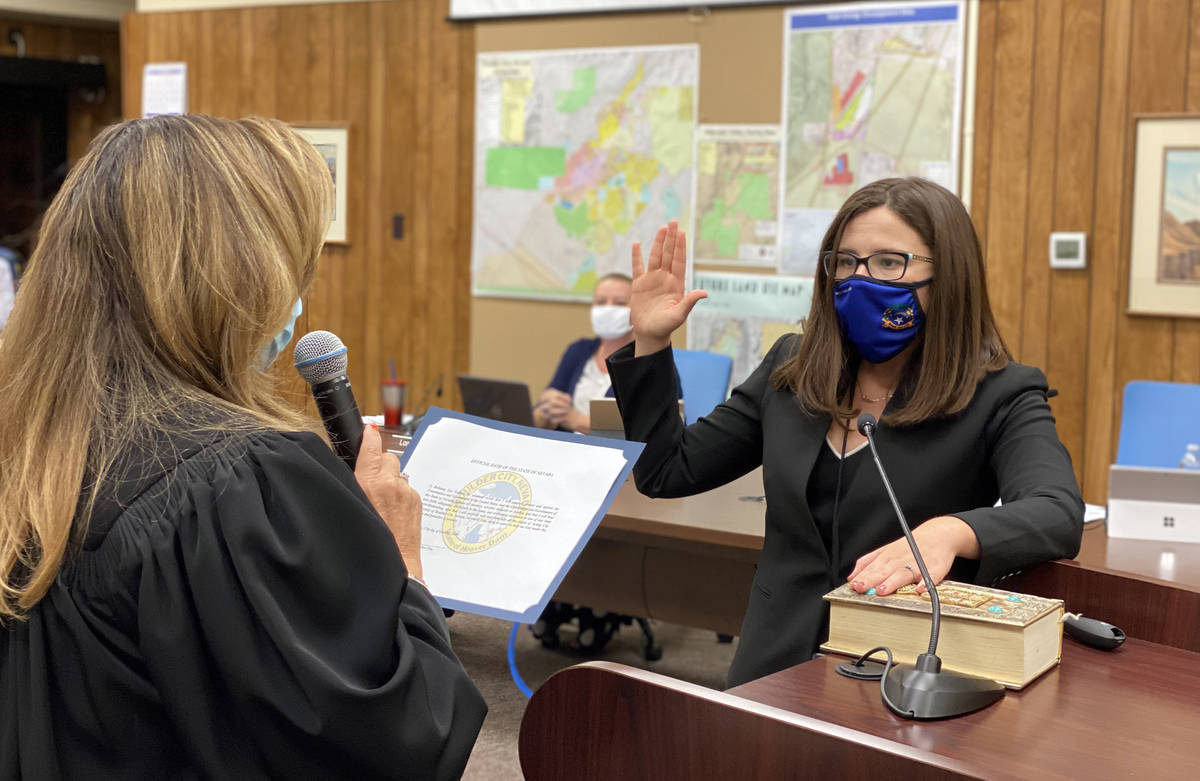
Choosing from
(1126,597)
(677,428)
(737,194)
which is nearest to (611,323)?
(737,194)

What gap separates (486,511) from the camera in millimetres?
1908

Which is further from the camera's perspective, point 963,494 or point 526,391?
point 526,391

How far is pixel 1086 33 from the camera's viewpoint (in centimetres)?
498

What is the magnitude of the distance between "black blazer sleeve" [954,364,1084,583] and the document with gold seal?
555 millimetres

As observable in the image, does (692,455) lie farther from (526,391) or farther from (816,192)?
Answer: (816,192)

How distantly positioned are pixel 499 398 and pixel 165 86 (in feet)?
14.9

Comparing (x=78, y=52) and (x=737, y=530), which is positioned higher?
(x=78, y=52)

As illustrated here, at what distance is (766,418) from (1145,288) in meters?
3.53

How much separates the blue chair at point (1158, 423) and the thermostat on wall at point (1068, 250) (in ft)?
4.54

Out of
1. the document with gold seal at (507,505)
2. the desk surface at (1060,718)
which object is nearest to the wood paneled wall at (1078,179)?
the document with gold seal at (507,505)

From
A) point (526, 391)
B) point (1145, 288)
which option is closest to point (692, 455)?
point (526, 391)

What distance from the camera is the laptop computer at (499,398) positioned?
3.82 meters

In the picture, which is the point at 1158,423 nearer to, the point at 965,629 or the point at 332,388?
the point at 965,629

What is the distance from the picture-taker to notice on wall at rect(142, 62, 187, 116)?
727 cm
